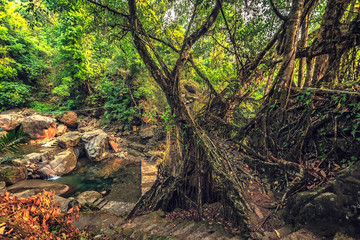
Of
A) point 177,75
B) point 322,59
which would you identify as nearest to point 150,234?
point 177,75

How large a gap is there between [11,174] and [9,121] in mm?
7722

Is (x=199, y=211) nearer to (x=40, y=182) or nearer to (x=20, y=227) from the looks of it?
(x=20, y=227)

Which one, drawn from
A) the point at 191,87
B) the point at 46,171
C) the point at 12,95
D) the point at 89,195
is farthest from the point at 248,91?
the point at 12,95

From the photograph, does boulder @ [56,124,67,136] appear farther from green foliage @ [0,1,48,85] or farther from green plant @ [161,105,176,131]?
green plant @ [161,105,176,131]

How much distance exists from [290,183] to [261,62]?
3.14m

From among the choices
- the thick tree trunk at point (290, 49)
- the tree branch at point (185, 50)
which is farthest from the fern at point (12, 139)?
the thick tree trunk at point (290, 49)

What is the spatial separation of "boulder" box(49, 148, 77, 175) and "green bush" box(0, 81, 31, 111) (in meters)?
10.1

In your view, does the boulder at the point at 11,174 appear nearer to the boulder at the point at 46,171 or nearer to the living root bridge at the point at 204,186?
the boulder at the point at 46,171

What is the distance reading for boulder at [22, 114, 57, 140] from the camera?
1248 centimetres

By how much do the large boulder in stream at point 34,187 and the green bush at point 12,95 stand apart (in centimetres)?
1203

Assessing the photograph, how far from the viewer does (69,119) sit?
15633 mm

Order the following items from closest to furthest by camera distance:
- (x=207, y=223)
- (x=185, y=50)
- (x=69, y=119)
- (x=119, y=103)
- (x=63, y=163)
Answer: (x=207, y=223) < (x=185, y=50) < (x=63, y=163) < (x=119, y=103) < (x=69, y=119)

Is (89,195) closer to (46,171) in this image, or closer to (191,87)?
(46,171)

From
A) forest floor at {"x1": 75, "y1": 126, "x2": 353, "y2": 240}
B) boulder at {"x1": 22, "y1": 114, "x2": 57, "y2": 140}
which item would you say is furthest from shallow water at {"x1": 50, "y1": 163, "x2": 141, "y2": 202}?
boulder at {"x1": 22, "y1": 114, "x2": 57, "y2": 140}
